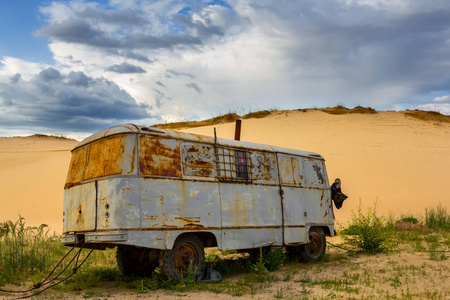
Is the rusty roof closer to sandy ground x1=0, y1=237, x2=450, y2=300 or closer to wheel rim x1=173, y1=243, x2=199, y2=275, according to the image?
wheel rim x1=173, y1=243, x2=199, y2=275

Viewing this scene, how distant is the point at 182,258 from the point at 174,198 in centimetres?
118

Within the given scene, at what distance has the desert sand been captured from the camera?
2020cm

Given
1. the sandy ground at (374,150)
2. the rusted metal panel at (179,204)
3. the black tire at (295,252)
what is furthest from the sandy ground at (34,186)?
the sandy ground at (374,150)

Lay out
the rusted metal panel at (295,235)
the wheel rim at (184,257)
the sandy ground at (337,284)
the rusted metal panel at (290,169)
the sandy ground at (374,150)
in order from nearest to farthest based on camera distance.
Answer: the sandy ground at (337,284)
the wheel rim at (184,257)
the rusted metal panel at (295,235)
the rusted metal panel at (290,169)
the sandy ground at (374,150)

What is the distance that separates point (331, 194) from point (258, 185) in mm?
3394

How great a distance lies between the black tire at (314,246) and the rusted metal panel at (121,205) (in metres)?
5.29

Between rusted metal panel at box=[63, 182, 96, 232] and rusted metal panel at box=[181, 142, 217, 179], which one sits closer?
rusted metal panel at box=[63, 182, 96, 232]

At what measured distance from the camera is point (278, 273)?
929cm

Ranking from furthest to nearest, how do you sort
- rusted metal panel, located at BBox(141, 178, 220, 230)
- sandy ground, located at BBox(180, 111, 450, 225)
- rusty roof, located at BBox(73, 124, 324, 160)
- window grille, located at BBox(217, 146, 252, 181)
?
1. sandy ground, located at BBox(180, 111, 450, 225)
2. window grille, located at BBox(217, 146, 252, 181)
3. rusty roof, located at BBox(73, 124, 324, 160)
4. rusted metal panel, located at BBox(141, 178, 220, 230)

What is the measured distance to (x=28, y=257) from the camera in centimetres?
848

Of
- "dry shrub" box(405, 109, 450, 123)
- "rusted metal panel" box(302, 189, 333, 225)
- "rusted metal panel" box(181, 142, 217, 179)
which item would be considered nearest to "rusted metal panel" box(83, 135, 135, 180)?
"rusted metal panel" box(181, 142, 217, 179)

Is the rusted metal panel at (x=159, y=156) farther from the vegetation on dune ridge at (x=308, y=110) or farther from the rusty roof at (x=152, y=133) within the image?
the vegetation on dune ridge at (x=308, y=110)

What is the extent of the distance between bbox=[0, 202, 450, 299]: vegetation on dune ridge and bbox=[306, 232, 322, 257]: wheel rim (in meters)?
0.31

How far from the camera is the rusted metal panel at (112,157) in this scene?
23.4 feet
